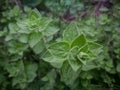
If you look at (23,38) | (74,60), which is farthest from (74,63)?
(23,38)

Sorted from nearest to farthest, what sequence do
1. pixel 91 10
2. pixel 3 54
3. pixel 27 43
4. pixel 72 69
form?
pixel 72 69
pixel 27 43
pixel 3 54
pixel 91 10

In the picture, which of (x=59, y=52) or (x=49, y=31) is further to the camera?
(x=49, y=31)

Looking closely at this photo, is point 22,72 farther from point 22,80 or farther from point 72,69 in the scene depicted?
point 72,69

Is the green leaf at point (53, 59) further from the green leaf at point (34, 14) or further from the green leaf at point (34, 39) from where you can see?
the green leaf at point (34, 14)

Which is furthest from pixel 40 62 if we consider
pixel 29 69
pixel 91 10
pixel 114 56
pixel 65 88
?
pixel 91 10

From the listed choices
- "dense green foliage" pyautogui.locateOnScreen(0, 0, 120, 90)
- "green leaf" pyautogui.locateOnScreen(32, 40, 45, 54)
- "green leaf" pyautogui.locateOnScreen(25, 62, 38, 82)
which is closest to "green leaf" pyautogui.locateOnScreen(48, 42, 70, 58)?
"dense green foliage" pyautogui.locateOnScreen(0, 0, 120, 90)

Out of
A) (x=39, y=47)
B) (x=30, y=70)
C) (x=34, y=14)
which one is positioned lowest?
(x=30, y=70)

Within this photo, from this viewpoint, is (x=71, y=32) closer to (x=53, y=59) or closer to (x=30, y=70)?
(x=53, y=59)
